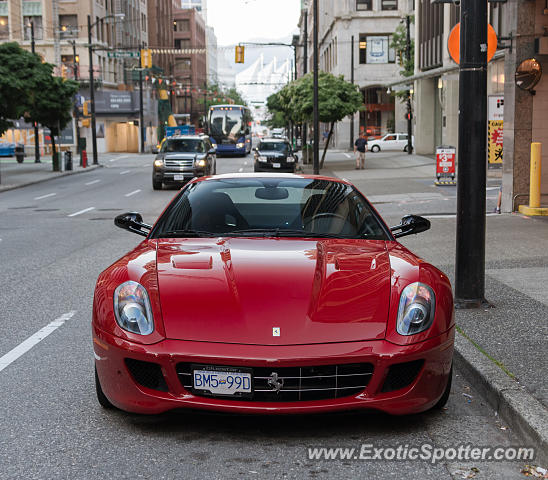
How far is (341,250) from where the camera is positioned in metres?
5.21

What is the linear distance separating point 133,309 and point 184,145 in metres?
25.3

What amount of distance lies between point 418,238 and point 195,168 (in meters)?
15.5

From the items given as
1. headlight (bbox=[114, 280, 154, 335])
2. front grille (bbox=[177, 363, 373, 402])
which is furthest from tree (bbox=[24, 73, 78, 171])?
front grille (bbox=[177, 363, 373, 402])

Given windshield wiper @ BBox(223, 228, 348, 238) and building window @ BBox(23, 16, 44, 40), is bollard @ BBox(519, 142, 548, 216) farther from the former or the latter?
building window @ BBox(23, 16, 44, 40)

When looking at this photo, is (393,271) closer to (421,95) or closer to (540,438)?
(540,438)

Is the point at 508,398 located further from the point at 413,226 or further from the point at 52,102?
the point at 52,102

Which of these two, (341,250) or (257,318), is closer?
(257,318)

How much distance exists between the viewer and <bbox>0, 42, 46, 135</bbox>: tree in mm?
31828

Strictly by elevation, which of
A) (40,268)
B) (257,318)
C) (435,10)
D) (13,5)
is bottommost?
(40,268)

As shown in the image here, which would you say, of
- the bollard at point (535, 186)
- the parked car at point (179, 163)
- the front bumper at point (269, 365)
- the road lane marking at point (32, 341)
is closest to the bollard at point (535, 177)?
the bollard at point (535, 186)

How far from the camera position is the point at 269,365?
4098 mm

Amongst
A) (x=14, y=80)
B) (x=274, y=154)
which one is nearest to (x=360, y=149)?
(x=274, y=154)

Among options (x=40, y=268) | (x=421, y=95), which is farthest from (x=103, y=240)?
(x=421, y=95)

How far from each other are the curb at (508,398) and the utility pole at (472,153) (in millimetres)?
1521
